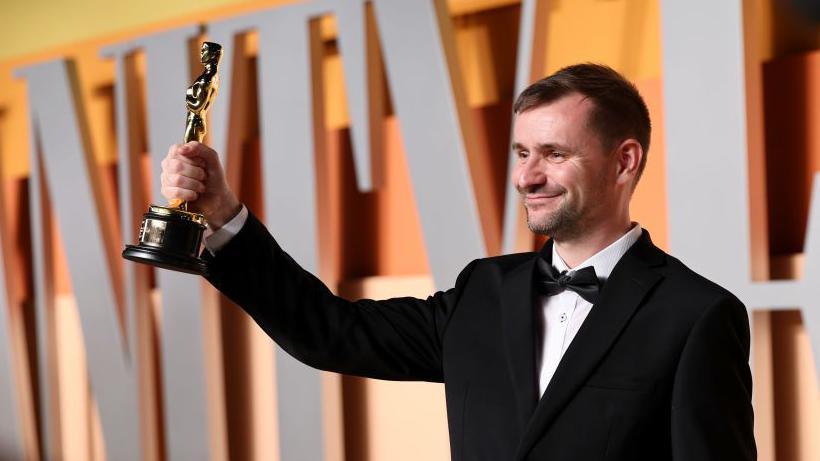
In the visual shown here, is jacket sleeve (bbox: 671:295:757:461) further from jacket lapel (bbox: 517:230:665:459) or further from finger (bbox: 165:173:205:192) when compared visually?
finger (bbox: 165:173:205:192)

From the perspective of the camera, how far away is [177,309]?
3633 millimetres

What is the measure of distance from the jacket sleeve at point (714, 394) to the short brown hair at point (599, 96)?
0.95 ft

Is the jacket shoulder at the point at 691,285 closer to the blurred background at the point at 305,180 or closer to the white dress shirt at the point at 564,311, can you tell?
the white dress shirt at the point at 564,311

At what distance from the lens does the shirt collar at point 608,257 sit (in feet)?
4.91

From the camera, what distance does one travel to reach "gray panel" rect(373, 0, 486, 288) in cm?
301

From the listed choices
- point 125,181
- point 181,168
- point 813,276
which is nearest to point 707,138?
point 813,276

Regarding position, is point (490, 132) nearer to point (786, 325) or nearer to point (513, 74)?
point (513, 74)

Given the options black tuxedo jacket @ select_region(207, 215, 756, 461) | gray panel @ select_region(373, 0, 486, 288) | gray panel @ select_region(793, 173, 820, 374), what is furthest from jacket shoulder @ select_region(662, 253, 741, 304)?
gray panel @ select_region(373, 0, 486, 288)

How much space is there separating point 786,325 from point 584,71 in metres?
1.33

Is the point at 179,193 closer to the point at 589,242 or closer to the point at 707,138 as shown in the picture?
the point at 589,242

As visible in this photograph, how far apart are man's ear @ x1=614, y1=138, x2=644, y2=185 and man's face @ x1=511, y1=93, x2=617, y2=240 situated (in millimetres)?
43

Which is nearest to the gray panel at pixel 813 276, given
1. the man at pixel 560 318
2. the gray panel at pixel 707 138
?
the gray panel at pixel 707 138

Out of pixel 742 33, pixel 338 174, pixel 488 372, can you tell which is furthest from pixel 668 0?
pixel 488 372

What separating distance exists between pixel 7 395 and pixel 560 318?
10.6 ft
